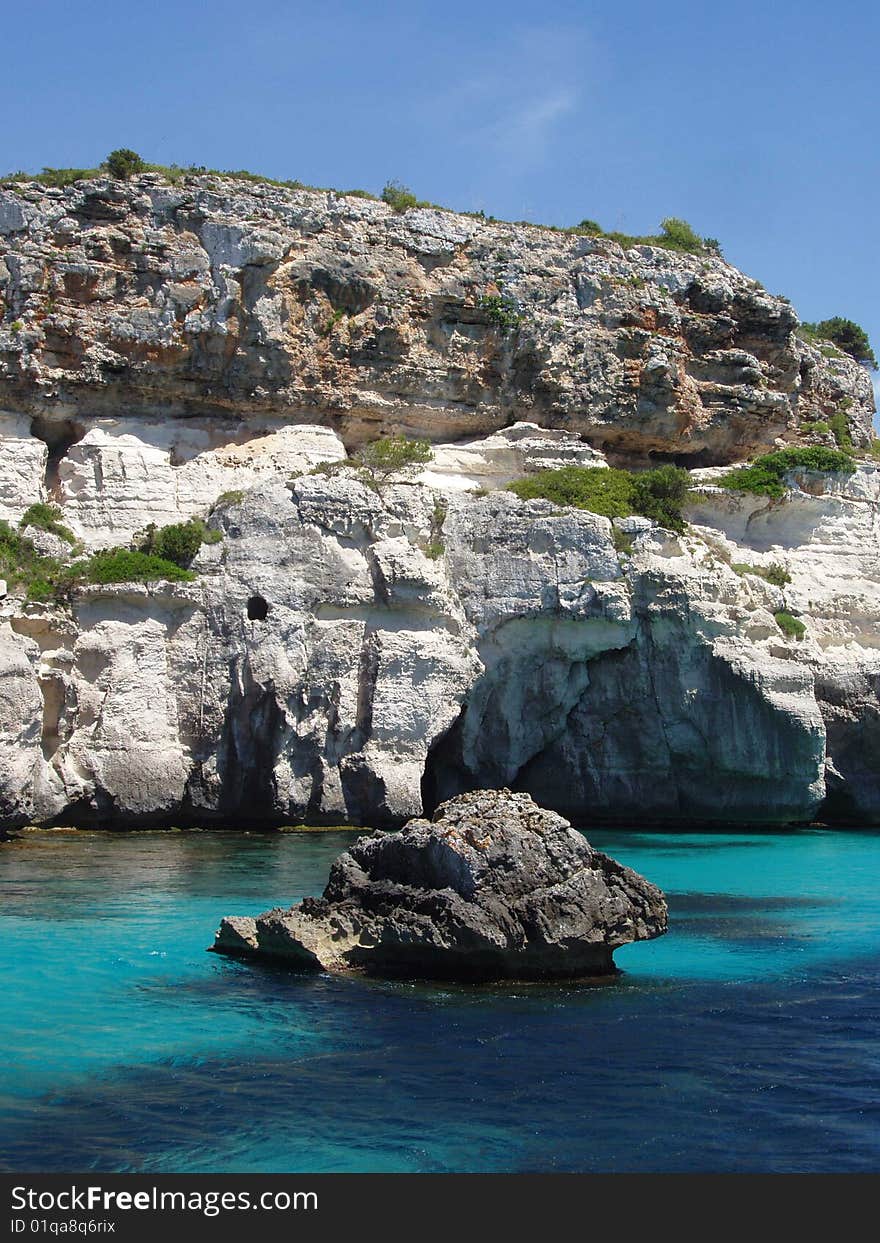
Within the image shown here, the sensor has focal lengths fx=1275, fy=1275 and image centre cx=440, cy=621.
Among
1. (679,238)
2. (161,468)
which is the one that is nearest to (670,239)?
(679,238)

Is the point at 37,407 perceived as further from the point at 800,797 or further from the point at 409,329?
the point at 800,797

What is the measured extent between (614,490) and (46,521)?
1472cm

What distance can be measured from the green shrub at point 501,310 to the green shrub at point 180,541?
38.7ft

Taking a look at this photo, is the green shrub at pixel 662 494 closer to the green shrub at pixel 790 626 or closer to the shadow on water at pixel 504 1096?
the green shrub at pixel 790 626

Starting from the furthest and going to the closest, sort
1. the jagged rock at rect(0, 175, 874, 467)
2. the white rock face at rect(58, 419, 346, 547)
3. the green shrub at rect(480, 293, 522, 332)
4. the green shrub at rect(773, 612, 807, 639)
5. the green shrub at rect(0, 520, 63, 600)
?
1. the green shrub at rect(480, 293, 522, 332)
2. the jagged rock at rect(0, 175, 874, 467)
3. the white rock face at rect(58, 419, 346, 547)
4. the green shrub at rect(773, 612, 807, 639)
5. the green shrub at rect(0, 520, 63, 600)

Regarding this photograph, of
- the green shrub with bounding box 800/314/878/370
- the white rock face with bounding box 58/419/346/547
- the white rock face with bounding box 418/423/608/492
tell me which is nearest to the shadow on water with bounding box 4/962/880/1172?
the white rock face with bounding box 58/419/346/547

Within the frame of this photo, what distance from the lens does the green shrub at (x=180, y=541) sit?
30188 mm

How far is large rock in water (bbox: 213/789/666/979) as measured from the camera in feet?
43.5

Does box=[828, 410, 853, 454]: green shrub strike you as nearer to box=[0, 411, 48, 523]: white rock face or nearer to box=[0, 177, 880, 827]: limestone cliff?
box=[0, 177, 880, 827]: limestone cliff

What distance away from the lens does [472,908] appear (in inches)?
520

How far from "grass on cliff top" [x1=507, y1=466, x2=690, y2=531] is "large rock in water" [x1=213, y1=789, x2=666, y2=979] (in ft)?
61.8

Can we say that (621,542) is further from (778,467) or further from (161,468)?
(161,468)

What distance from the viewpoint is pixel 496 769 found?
31.0 metres

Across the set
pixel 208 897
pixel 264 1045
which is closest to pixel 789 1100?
pixel 264 1045
